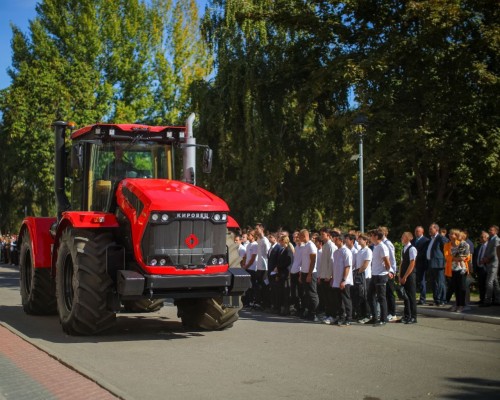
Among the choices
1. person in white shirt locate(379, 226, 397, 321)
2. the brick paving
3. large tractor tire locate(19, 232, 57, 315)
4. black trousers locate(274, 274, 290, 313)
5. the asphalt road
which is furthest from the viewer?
black trousers locate(274, 274, 290, 313)

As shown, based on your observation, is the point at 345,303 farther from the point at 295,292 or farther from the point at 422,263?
the point at 422,263

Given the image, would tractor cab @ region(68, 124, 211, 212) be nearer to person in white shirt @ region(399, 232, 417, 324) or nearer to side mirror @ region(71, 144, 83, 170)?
side mirror @ region(71, 144, 83, 170)

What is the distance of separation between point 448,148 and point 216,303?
12.3 metres

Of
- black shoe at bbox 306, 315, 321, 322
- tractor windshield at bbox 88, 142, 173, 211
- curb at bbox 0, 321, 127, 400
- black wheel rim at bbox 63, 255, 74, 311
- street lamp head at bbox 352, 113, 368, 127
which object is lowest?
black shoe at bbox 306, 315, 321, 322

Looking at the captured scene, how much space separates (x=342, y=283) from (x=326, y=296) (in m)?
0.89

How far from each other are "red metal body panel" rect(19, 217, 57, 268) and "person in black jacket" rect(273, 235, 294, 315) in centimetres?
506

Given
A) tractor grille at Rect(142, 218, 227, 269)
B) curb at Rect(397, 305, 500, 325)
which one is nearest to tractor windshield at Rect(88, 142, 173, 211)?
tractor grille at Rect(142, 218, 227, 269)

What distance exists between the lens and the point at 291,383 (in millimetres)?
8461

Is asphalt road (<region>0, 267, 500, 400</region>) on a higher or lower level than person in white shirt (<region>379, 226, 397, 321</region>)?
lower

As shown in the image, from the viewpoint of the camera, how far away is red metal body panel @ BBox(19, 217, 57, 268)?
48.2 ft

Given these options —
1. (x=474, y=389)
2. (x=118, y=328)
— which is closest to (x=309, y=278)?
(x=118, y=328)

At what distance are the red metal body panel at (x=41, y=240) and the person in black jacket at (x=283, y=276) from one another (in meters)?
5.06

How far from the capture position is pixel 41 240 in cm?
1488

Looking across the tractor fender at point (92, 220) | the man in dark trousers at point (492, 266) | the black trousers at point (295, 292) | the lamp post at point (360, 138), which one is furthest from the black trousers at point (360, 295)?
the lamp post at point (360, 138)
